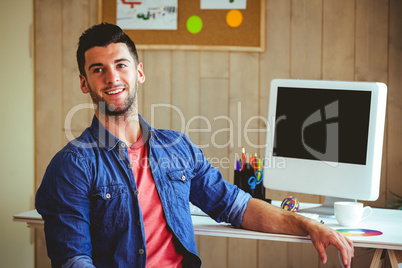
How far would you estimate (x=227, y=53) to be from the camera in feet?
8.39

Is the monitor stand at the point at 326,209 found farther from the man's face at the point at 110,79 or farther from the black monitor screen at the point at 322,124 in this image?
the man's face at the point at 110,79

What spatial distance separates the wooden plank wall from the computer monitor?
0.76 metres

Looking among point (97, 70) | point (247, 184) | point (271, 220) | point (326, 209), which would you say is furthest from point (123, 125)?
point (326, 209)

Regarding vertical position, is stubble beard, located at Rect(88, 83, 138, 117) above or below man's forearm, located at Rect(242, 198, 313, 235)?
above

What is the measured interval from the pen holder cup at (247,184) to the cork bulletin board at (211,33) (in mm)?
889

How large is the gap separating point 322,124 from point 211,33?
3.38ft

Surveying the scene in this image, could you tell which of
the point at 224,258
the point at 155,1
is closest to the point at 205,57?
the point at 155,1

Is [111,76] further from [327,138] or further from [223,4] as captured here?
[223,4]

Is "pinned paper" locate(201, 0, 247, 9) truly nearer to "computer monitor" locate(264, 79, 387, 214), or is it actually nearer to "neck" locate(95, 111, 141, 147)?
→ "computer monitor" locate(264, 79, 387, 214)

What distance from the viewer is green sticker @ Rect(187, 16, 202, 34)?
2.54 m

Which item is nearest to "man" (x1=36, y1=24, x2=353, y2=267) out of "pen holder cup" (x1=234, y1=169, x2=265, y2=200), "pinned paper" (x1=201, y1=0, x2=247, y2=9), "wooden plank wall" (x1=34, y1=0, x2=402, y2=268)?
"pen holder cup" (x1=234, y1=169, x2=265, y2=200)

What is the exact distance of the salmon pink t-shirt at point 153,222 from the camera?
1.37 m

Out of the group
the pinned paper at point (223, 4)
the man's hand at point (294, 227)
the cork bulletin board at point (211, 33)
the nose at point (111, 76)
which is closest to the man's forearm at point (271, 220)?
the man's hand at point (294, 227)

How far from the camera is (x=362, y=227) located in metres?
1.57
